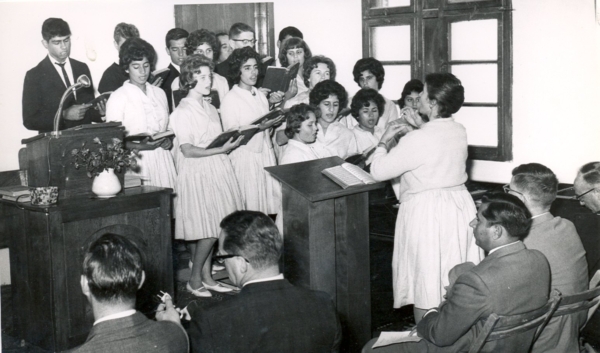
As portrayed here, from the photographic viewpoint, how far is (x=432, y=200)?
3346 mm

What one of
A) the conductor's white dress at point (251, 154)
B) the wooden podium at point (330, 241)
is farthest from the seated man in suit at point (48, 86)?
the wooden podium at point (330, 241)

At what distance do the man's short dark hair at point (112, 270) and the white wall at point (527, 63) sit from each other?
334 centimetres

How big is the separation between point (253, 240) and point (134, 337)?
1.63ft

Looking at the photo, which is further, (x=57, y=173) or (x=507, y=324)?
(x=57, y=173)

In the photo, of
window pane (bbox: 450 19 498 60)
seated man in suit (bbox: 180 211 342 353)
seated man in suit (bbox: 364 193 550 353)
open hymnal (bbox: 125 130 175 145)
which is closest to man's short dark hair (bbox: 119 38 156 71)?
open hymnal (bbox: 125 130 175 145)

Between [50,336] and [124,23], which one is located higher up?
[124,23]

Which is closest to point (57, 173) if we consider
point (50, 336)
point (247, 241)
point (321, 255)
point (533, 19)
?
point (50, 336)

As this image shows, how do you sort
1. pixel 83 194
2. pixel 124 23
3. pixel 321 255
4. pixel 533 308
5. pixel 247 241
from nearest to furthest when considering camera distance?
pixel 247 241 < pixel 533 308 < pixel 321 255 < pixel 83 194 < pixel 124 23

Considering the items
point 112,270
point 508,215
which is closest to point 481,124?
point 508,215

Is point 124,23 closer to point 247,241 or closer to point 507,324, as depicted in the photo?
point 247,241

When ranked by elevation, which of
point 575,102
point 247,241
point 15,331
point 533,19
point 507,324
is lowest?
point 15,331

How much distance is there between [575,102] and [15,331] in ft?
14.8

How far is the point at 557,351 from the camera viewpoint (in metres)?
2.73

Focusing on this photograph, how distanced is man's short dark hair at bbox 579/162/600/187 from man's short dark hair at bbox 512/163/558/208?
275 millimetres
